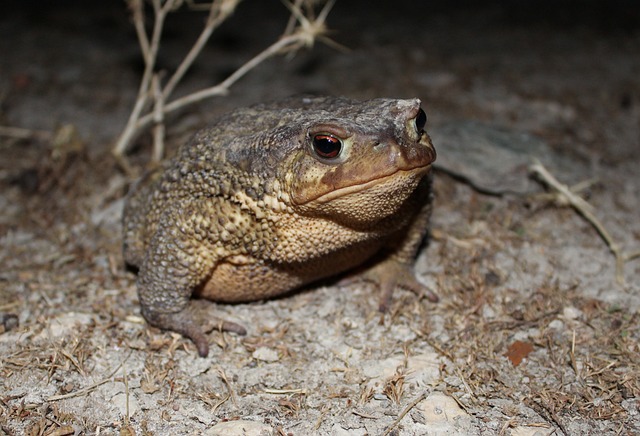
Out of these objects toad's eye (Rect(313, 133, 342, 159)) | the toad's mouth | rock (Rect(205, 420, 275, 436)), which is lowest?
rock (Rect(205, 420, 275, 436))

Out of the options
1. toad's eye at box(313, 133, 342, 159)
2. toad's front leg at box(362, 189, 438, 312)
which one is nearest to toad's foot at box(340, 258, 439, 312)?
toad's front leg at box(362, 189, 438, 312)

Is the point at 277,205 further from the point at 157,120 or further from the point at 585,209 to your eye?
the point at 585,209

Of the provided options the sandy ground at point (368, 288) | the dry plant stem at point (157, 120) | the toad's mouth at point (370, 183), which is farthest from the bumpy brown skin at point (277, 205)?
A: the dry plant stem at point (157, 120)

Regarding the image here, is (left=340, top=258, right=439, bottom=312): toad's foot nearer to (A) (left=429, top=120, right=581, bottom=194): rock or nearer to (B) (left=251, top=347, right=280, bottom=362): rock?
(B) (left=251, top=347, right=280, bottom=362): rock

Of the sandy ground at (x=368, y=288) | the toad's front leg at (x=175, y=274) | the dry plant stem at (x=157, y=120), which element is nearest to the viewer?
the sandy ground at (x=368, y=288)

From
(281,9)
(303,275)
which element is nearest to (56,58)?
(281,9)

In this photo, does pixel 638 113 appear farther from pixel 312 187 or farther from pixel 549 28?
pixel 312 187

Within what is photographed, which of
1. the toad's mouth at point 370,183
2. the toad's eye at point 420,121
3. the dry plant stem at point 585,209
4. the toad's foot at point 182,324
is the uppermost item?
the toad's eye at point 420,121

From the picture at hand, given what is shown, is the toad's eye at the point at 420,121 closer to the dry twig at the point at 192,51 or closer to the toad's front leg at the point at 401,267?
the toad's front leg at the point at 401,267
